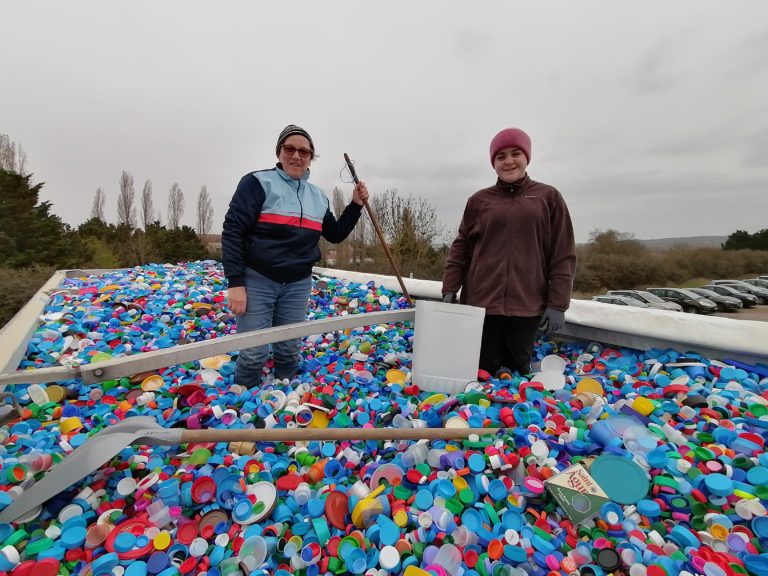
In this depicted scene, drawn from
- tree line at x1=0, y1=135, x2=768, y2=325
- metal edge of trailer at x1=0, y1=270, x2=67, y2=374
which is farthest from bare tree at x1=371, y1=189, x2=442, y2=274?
metal edge of trailer at x1=0, y1=270, x2=67, y2=374

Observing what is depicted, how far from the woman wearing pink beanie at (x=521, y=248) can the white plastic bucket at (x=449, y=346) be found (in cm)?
24

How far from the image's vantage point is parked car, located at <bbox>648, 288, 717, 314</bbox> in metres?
9.59

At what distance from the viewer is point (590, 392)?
2.12 metres

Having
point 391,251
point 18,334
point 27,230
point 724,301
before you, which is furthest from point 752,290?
point 27,230

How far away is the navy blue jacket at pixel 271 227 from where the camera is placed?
225 centimetres

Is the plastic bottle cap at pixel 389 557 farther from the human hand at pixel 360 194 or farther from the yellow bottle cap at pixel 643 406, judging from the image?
the human hand at pixel 360 194

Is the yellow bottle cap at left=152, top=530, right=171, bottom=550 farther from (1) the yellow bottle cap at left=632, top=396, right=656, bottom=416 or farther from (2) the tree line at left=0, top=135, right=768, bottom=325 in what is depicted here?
(2) the tree line at left=0, top=135, right=768, bottom=325

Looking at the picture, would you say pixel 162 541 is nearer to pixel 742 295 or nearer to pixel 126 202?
pixel 742 295

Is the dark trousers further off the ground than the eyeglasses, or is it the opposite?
the eyeglasses

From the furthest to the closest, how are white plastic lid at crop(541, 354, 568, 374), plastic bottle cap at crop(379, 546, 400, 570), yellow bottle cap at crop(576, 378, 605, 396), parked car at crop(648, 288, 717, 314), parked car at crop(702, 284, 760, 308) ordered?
parked car at crop(702, 284, 760, 308), parked car at crop(648, 288, 717, 314), white plastic lid at crop(541, 354, 568, 374), yellow bottle cap at crop(576, 378, 605, 396), plastic bottle cap at crop(379, 546, 400, 570)

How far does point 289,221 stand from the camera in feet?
7.79

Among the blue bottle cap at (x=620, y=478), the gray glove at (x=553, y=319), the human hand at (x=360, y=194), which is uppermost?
the human hand at (x=360, y=194)

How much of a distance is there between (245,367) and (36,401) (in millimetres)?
1039

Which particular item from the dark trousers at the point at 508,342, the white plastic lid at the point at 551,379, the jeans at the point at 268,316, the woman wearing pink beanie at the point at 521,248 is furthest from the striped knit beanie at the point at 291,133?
the white plastic lid at the point at 551,379
